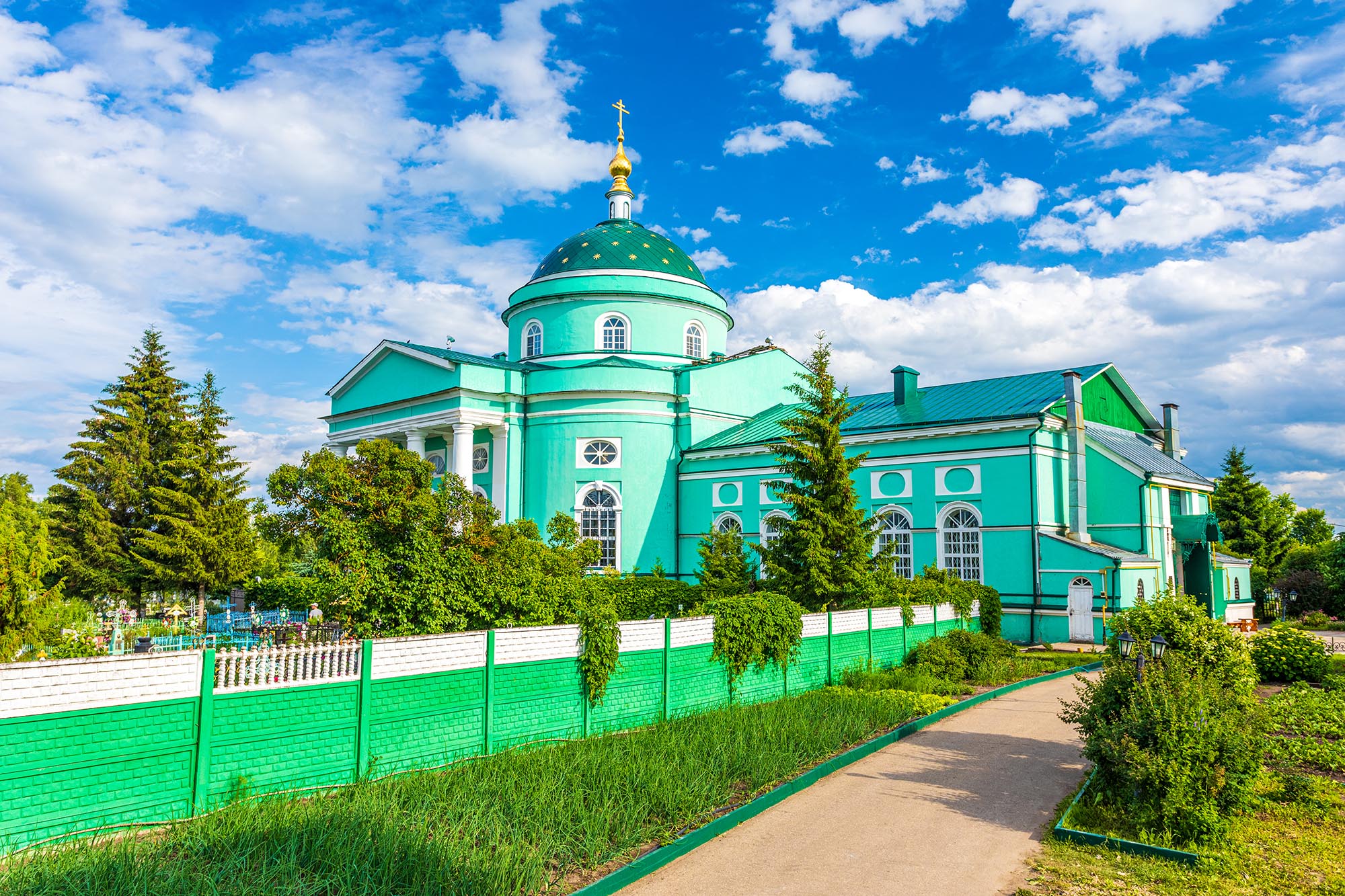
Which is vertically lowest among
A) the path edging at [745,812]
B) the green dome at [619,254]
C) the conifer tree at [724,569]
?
the path edging at [745,812]

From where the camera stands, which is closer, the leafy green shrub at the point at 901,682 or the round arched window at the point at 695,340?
the leafy green shrub at the point at 901,682

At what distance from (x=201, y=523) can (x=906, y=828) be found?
86.1 feet

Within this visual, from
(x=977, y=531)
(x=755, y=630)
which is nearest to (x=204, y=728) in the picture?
(x=755, y=630)

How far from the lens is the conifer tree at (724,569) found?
68.7 feet

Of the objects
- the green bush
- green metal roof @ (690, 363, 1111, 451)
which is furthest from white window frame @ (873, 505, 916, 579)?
the green bush

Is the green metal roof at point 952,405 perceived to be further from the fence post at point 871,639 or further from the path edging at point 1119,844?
the path edging at point 1119,844

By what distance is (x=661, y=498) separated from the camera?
3147cm

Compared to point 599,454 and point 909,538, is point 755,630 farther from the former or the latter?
point 599,454

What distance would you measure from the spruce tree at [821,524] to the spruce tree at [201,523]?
61.1 feet

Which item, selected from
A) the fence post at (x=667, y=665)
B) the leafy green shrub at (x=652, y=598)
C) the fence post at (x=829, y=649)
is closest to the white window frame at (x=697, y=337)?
the leafy green shrub at (x=652, y=598)

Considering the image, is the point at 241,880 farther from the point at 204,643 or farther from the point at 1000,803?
the point at 204,643

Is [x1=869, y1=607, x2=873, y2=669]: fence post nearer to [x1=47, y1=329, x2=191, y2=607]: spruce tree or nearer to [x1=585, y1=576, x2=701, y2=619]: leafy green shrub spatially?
[x1=585, y1=576, x2=701, y2=619]: leafy green shrub

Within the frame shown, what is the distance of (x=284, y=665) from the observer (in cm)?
828

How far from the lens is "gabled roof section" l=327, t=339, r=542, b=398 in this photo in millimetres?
31156
